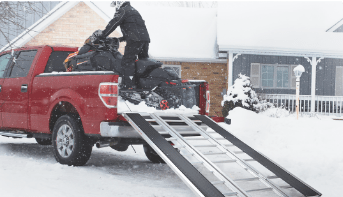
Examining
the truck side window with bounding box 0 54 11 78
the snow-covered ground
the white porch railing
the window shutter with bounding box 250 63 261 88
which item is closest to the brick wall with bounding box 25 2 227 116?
the window shutter with bounding box 250 63 261 88

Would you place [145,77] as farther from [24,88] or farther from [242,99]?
[242,99]

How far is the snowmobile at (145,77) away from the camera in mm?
5891

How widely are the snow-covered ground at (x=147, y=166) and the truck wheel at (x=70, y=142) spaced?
6.2 inches

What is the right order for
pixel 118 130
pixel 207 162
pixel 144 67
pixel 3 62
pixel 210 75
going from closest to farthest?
pixel 207 162 < pixel 118 130 < pixel 144 67 < pixel 3 62 < pixel 210 75

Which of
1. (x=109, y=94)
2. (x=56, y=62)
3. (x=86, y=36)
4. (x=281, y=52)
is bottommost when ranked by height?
(x=109, y=94)

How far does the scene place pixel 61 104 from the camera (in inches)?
247

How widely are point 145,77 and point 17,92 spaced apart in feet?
8.53

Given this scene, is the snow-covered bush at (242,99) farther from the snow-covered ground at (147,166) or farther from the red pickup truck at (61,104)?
the red pickup truck at (61,104)

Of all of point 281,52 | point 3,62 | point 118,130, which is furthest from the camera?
point 281,52

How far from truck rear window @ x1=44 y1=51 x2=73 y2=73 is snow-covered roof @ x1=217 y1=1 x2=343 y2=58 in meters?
10.2

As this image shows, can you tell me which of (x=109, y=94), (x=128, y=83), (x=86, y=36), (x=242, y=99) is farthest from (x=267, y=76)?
(x=109, y=94)

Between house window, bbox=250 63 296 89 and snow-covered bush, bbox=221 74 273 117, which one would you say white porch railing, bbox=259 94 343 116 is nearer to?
house window, bbox=250 63 296 89

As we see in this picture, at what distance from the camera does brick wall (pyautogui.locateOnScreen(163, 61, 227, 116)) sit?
18.4 metres

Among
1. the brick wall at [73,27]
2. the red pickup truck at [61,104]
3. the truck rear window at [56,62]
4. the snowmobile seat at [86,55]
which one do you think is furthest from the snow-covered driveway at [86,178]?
the brick wall at [73,27]
